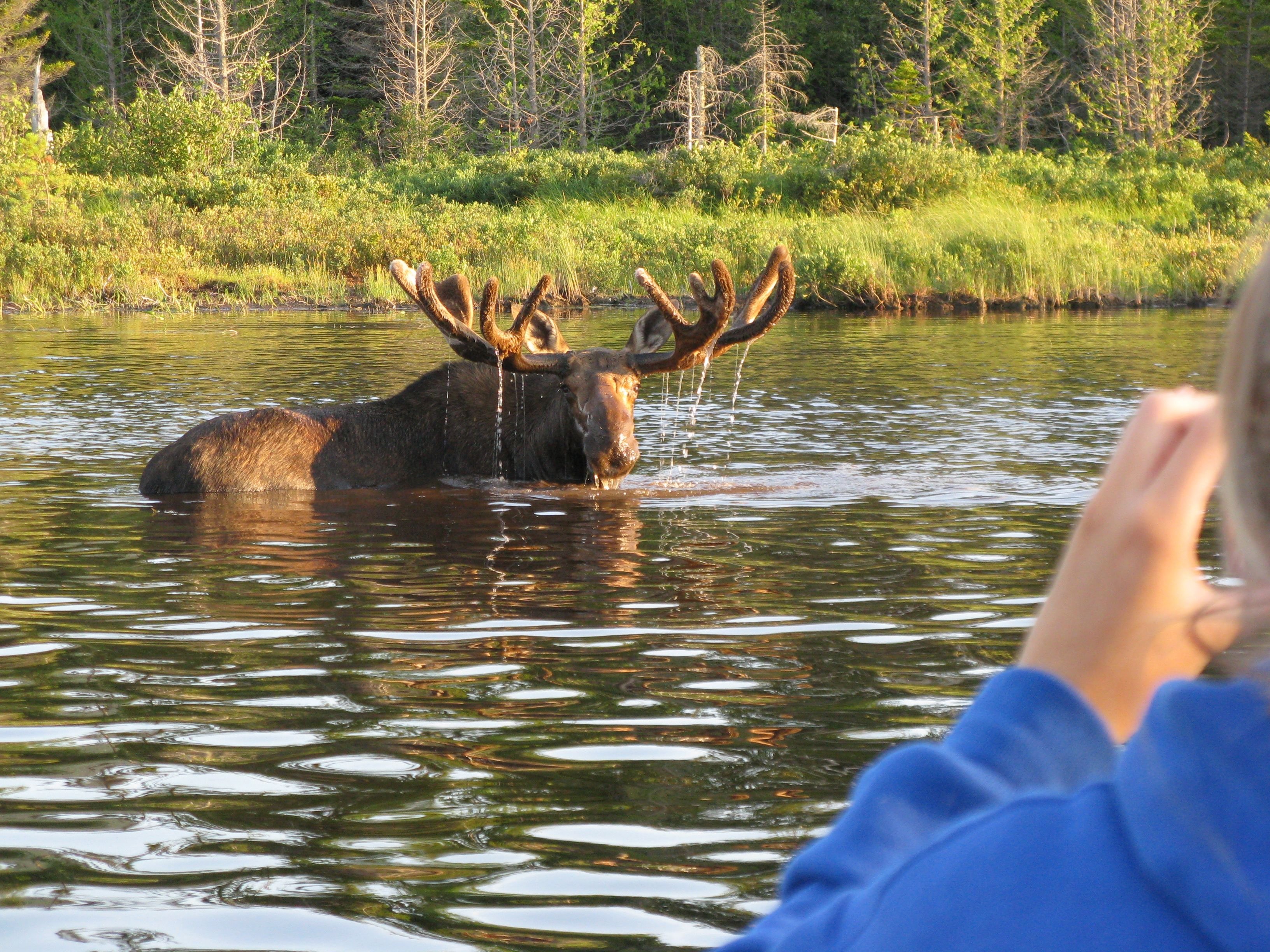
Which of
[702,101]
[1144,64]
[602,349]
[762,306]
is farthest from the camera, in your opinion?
[1144,64]

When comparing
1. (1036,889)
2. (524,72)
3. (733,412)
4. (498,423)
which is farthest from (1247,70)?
(1036,889)

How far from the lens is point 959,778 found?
3.45 feet

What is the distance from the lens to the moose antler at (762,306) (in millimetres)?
11391

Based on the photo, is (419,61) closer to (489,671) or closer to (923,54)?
(923,54)

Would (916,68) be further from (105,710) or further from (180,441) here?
(105,710)

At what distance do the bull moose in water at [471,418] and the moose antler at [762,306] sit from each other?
0.02 m

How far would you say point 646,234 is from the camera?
33.8 meters

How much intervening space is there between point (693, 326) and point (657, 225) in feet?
80.8

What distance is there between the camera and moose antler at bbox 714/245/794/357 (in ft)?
37.4

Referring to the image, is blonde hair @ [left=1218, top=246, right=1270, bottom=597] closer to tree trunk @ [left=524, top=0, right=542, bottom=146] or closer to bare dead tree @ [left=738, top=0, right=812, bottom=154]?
bare dead tree @ [left=738, top=0, right=812, bottom=154]

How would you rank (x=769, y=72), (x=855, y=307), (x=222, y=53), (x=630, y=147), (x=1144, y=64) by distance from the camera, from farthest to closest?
(x=630, y=147)
(x=769, y=72)
(x=1144, y=64)
(x=222, y=53)
(x=855, y=307)

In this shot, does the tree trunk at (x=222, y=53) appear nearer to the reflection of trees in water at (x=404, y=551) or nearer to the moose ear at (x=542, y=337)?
the moose ear at (x=542, y=337)

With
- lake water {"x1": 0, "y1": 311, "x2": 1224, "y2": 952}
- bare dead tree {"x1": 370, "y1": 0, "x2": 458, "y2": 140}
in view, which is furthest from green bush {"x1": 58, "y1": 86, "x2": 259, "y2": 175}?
lake water {"x1": 0, "y1": 311, "x2": 1224, "y2": 952}

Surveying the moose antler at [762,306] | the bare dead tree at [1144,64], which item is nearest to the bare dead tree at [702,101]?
the bare dead tree at [1144,64]
